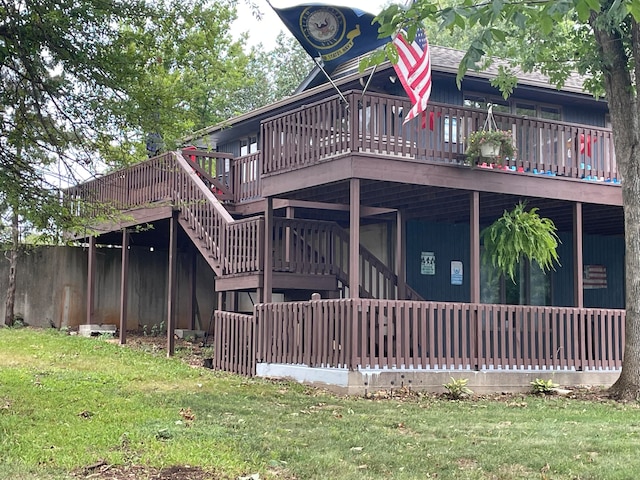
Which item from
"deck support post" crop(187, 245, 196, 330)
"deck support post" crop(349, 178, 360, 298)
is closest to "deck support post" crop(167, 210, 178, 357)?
"deck support post" crop(187, 245, 196, 330)

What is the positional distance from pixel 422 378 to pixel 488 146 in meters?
3.89

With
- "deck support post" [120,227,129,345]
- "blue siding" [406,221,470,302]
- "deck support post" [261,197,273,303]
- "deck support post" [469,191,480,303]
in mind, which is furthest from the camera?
"deck support post" [120,227,129,345]

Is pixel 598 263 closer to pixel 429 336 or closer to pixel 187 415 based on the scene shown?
pixel 429 336

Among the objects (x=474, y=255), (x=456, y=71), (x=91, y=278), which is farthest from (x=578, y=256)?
(x=91, y=278)

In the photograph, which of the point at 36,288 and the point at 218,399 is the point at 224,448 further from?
the point at 36,288

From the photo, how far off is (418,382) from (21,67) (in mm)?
7143

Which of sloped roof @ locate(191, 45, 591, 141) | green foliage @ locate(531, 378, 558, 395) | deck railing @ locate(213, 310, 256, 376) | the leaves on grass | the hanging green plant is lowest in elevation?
green foliage @ locate(531, 378, 558, 395)

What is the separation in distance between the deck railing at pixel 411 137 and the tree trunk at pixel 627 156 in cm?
162

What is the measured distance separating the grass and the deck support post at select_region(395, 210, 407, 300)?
4.39 m

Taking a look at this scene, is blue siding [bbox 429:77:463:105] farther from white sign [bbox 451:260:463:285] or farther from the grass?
the grass

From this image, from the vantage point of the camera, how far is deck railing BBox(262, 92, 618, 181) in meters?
12.9

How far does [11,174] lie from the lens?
31.4ft

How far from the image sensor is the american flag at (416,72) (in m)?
12.9

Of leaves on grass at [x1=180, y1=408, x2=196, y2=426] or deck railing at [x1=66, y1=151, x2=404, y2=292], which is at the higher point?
deck railing at [x1=66, y1=151, x2=404, y2=292]
